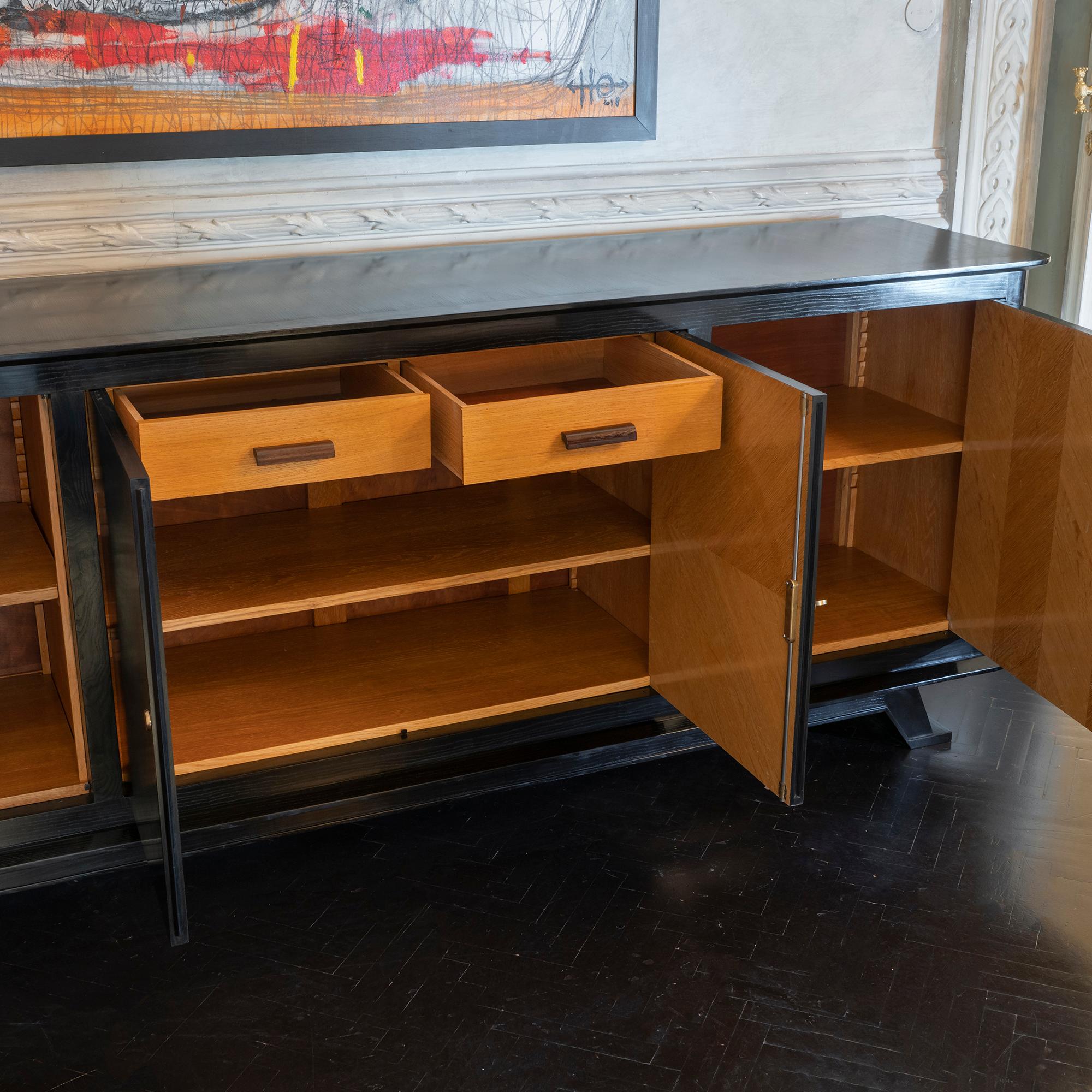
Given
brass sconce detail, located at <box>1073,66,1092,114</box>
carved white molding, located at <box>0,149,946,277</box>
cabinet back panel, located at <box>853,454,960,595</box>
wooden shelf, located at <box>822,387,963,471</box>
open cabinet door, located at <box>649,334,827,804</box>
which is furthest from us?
brass sconce detail, located at <box>1073,66,1092,114</box>

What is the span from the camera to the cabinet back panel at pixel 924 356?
8.87 ft

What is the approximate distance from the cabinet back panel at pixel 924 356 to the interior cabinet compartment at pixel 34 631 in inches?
69.3

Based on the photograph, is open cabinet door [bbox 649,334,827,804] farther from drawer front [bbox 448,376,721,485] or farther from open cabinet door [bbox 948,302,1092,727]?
open cabinet door [bbox 948,302,1092,727]

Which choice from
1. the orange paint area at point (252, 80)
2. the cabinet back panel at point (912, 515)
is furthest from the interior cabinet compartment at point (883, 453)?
the orange paint area at point (252, 80)

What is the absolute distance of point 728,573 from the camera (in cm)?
230

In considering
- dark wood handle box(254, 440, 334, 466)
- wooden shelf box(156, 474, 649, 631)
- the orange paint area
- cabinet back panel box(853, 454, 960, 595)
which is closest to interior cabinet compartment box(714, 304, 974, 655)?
cabinet back panel box(853, 454, 960, 595)

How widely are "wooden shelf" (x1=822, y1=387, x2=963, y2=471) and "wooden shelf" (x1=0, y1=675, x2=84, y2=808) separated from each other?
60.4 inches

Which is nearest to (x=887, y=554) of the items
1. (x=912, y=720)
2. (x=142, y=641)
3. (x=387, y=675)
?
(x=912, y=720)

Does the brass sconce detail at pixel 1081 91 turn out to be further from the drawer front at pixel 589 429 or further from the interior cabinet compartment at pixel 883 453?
the drawer front at pixel 589 429

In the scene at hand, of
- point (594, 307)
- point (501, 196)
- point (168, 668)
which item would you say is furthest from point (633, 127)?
point (168, 668)

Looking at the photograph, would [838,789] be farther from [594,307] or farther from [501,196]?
[501,196]

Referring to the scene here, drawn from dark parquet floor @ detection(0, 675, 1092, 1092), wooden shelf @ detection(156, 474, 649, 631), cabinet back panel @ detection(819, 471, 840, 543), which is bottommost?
dark parquet floor @ detection(0, 675, 1092, 1092)

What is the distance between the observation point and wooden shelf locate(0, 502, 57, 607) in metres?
2.10
